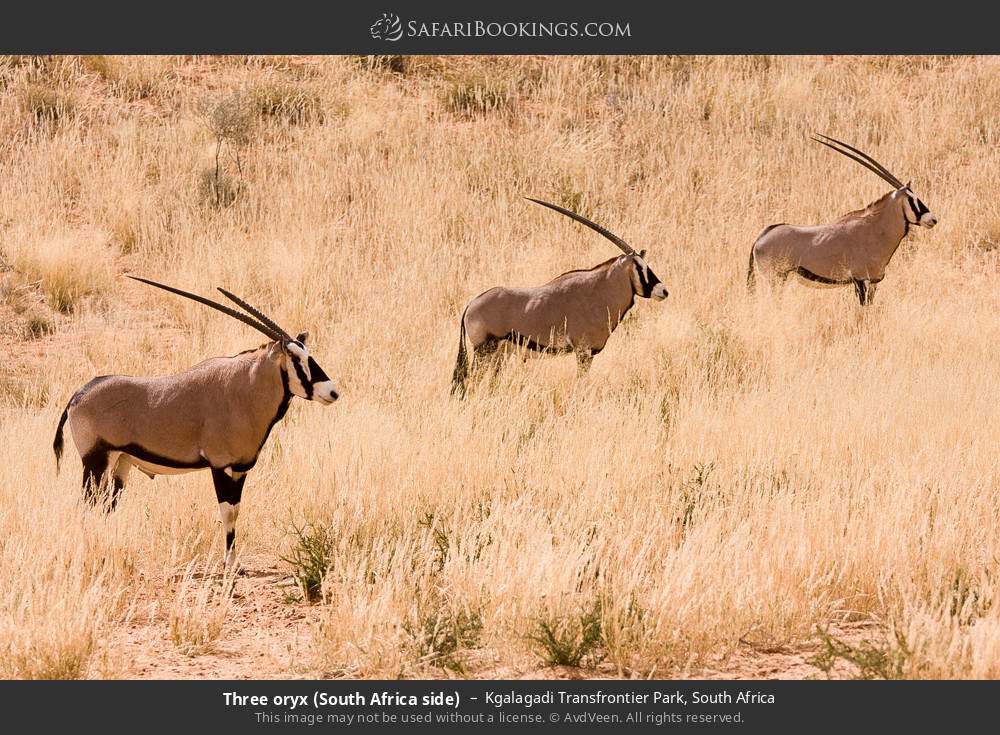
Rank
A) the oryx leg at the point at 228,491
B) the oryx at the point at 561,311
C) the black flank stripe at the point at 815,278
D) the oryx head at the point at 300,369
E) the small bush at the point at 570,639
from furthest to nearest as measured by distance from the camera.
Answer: the black flank stripe at the point at 815,278
the oryx at the point at 561,311
the oryx leg at the point at 228,491
the oryx head at the point at 300,369
the small bush at the point at 570,639

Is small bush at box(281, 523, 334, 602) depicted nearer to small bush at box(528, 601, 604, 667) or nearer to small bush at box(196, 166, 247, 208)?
small bush at box(528, 601, 604, 667)

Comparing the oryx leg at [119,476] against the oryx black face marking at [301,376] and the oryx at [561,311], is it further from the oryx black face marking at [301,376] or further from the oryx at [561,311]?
the oryx at [561,311]

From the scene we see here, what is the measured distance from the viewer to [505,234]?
43.0 feet

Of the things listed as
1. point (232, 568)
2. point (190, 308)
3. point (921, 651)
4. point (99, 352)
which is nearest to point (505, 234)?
point (190, 308)

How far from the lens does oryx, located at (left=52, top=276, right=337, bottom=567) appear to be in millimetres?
5395

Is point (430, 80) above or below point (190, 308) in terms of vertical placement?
above

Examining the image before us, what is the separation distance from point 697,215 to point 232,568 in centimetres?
931

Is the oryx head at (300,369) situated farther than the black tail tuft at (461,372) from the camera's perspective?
No

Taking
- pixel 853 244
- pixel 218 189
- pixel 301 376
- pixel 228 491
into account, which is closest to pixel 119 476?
pixel 228 491

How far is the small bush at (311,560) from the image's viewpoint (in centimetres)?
584

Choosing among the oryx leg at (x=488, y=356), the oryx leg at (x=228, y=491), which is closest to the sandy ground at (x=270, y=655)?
the oryx leg at (x=228, y=491)

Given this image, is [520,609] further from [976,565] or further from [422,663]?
[976,565]

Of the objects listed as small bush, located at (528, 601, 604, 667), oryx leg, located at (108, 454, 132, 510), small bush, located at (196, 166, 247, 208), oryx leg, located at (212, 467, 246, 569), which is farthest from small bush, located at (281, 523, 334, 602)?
small bush, located at (196, 166, 247, 208)

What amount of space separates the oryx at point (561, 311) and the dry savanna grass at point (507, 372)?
1.41 feet
